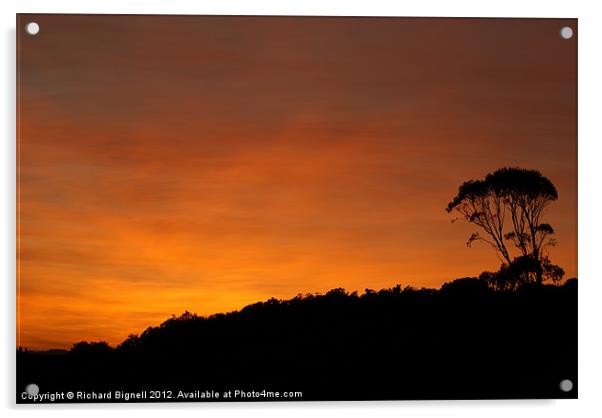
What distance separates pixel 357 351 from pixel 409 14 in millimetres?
1607

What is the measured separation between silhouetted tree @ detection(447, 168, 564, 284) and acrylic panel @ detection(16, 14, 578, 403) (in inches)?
0.4

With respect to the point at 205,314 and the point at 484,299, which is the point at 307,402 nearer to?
the point at 205,314

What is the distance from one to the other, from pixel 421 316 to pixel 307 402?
2.17 ft

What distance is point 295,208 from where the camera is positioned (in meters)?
4.12

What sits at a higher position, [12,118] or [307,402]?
[12,118]

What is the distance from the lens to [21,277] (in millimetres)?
4008

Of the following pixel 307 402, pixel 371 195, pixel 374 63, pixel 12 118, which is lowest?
pixel 307 402

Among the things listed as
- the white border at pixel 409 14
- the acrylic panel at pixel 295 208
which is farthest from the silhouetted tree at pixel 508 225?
the white border at pixel 409 14

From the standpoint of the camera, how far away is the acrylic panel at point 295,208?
4.05m

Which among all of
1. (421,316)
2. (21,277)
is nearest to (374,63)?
(421,316)

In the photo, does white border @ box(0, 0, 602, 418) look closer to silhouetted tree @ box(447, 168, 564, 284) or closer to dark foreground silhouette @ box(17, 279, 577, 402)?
dark foreground silhouette @ box(17, 279, 577, 402)

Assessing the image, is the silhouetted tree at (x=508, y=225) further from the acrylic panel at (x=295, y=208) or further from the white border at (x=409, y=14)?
the white border at (x=409, y=14)

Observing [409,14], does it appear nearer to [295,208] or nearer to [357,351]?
[295,208]

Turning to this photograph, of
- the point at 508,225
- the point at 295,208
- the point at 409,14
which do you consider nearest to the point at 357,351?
the point at 295,208
